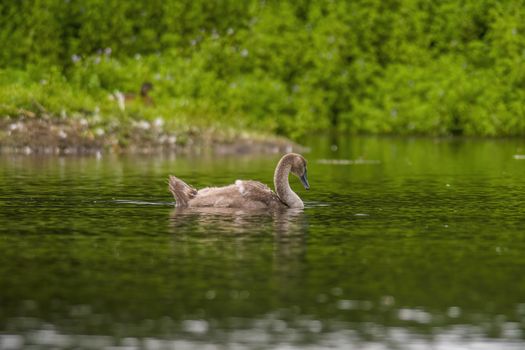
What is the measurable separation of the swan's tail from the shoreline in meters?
14.4

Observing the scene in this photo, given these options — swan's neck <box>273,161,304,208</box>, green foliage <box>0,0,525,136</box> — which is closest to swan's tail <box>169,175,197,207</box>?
swan's neck <box>273,161,304,208</box>

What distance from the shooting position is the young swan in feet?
61.5

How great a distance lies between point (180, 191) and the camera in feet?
62.8

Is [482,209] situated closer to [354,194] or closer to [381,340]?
[354,194]

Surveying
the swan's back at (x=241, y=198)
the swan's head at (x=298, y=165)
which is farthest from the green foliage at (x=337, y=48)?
the swan's back at (x=241, y=198)

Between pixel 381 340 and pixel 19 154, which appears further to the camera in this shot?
pixel 19 154

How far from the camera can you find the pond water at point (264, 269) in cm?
1029

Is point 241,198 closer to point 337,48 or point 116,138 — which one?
point 116,138

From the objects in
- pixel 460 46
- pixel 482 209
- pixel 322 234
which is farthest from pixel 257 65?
pixel 322 234

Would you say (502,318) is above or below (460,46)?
below

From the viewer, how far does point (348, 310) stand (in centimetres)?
1105

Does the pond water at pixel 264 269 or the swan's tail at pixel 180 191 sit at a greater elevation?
the swan's tail at pixel 180 191

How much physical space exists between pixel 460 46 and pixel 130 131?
18.9 meters

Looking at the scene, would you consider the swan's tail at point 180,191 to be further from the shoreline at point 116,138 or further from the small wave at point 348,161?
the shoreline at point 116,138
